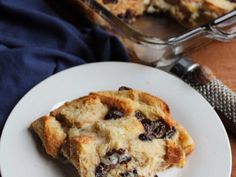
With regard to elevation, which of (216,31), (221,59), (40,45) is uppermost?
(216,31)

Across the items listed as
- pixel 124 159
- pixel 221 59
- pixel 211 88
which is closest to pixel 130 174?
pixel 124 159

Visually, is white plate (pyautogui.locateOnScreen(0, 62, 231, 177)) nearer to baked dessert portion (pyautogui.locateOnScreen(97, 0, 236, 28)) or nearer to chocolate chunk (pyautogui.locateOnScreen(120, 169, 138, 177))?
chocolate chunk (pyautogui.locateOnScreen(120, 169, 138, 177))

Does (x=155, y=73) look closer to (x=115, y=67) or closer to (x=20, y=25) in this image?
(x=115, y=67)

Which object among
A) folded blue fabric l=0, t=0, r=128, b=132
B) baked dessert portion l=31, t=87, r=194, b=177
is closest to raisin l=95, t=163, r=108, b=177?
baked dessert portion l=31, t=87, r=194, b=177

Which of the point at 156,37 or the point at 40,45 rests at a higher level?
the point at 156,37

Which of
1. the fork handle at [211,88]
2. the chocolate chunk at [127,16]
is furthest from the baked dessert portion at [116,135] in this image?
the chocolate chunk at [127,16]

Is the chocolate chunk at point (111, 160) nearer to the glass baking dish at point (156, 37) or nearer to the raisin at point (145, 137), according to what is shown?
the raisin at point (145, 137)

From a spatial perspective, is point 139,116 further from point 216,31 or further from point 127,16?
point 127,16

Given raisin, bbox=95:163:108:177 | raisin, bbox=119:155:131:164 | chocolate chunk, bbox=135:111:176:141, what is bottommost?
raisin, bbox=95:163:108:177
